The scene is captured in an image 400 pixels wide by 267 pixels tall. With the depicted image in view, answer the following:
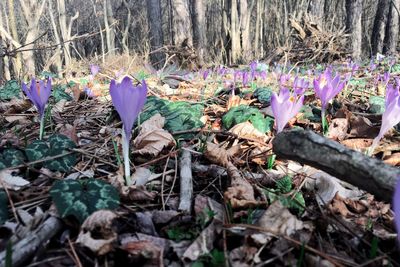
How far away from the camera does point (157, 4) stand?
42.0 feet

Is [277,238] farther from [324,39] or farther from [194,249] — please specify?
[324,39]

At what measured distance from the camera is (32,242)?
1033 mm

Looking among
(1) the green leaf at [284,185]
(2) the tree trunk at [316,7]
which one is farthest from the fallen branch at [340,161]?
(2) the tree trunk at [316,7]

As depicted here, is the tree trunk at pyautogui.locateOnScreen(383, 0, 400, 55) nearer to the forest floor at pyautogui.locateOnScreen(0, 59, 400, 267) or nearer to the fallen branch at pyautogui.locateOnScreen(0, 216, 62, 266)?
the forest floor at pyautogui.locateOnScreen(0, 59, 400, 267)

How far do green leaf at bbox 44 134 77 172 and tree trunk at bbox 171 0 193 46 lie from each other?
909 centimetres

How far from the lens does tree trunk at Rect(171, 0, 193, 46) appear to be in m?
10.6

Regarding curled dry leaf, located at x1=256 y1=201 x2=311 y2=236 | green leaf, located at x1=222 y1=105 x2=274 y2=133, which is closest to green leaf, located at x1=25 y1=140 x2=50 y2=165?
curled dry leaf, located at x1=256 y1=201 x2=311 y2=236

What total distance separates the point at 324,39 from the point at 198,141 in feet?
30.4

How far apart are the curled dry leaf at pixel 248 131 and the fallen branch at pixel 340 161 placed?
83cm

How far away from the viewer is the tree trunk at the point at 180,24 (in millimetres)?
10602

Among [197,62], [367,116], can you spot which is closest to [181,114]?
[367,116]

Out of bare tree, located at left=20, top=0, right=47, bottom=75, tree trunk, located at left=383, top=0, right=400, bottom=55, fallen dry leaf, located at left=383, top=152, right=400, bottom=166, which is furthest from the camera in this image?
tree trunk, located at left=383, top=0, right=400, bottom=55

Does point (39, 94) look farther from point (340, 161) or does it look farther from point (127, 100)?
point (340, 161)

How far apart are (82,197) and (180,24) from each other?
9.90 metres
